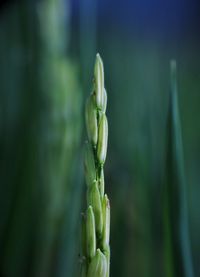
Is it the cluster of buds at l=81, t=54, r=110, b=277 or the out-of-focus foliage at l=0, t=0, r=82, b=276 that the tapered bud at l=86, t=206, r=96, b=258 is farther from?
the out-of-focus foliage at l=0, t=0, r=82, b=276

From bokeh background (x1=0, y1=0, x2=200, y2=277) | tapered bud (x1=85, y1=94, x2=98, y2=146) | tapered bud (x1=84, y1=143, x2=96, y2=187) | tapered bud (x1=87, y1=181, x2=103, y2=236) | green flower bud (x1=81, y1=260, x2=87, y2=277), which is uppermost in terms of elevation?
bokeh background (x1=0, y1=0, x2=200, y2=277)

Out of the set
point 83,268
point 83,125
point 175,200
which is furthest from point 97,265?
point 83,125

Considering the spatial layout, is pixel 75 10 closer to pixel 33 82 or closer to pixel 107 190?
pixel 33 82

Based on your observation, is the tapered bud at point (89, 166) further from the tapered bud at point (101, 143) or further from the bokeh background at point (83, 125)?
the bokeh background at point (83, 125)

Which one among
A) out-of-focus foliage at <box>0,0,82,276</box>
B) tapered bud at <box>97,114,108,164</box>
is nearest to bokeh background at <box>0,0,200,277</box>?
out-of-focus foliage at <box>0,0,82,276</box>

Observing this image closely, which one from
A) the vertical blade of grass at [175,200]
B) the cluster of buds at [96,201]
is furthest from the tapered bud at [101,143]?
the vertical blade of grass at [175,200]

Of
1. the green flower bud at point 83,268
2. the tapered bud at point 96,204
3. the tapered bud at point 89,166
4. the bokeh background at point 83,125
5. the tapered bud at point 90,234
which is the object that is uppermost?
the bokeh background at point 83,125

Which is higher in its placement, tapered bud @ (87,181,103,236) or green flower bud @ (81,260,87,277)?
tapered bud @ (87,181,103,236)
